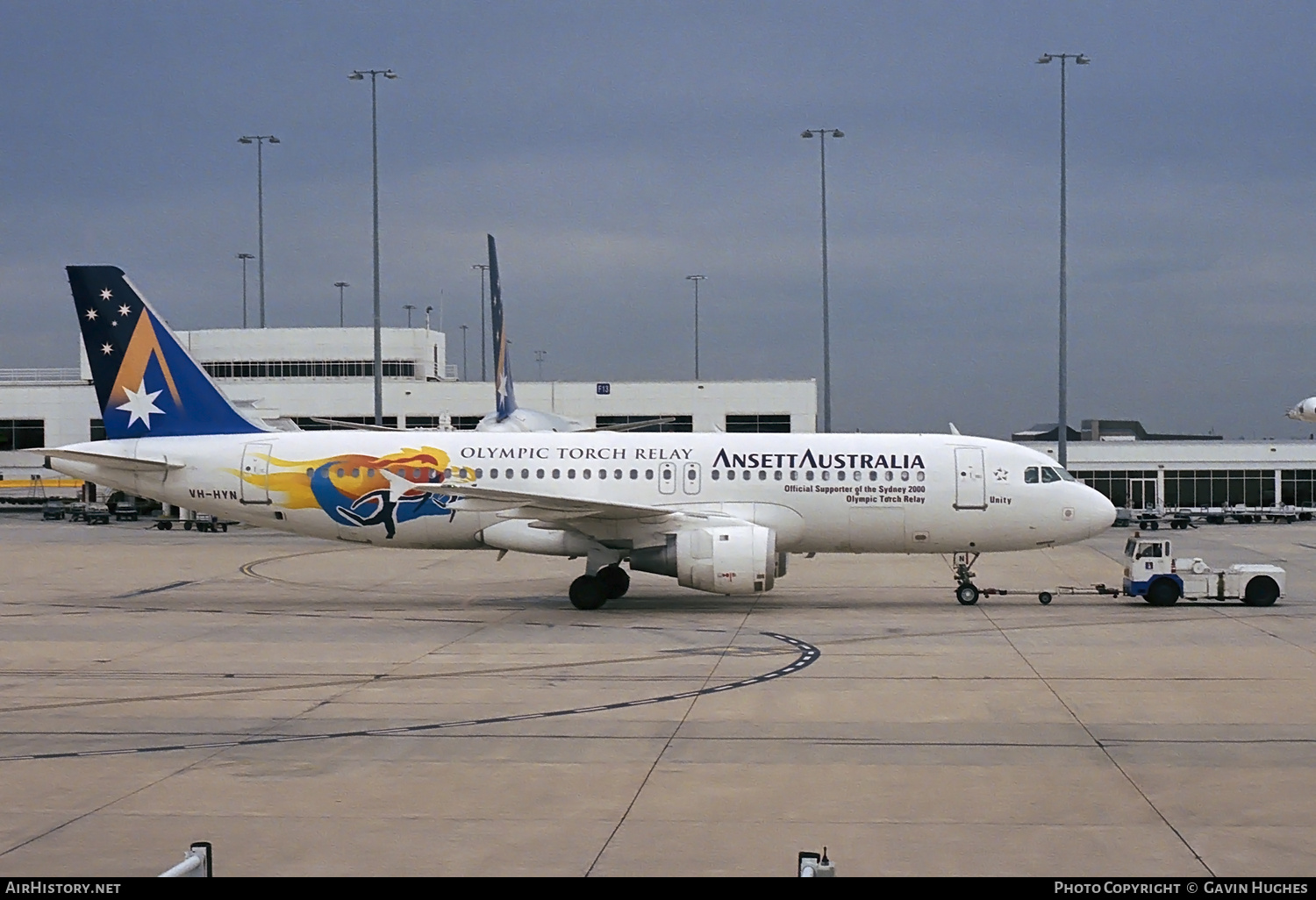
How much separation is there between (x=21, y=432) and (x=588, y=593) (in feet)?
206

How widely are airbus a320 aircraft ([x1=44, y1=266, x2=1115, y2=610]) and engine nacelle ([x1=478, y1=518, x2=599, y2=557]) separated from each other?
3 centimetres

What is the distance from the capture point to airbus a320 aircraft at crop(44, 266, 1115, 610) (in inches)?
1110

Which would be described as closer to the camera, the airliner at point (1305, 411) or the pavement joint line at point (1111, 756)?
the pavement joint line at point (1111, 756)

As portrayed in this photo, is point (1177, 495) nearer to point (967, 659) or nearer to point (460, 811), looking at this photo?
point (967, 659)

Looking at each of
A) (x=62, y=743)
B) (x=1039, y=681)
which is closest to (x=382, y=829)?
Result: (x=62, y=743)

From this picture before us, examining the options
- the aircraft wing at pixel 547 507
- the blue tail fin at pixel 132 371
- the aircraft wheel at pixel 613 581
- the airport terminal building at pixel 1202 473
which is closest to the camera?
the aircraft wing at pixel 547 507

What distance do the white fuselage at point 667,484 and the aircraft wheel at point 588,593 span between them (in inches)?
72.8

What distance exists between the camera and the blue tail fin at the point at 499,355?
188 feet

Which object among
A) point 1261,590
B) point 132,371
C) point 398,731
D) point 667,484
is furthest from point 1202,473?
point 398,731

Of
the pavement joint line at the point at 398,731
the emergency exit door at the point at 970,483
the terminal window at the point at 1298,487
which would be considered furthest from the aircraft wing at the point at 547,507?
the terminal window at the point at 1298,487

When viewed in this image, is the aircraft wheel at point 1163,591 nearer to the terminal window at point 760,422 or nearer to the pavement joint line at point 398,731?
the pavement joint line at point 398,731

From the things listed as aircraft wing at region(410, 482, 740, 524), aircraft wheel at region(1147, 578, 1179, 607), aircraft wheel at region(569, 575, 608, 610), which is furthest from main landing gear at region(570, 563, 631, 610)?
aircraft wheel at region(1147, 578, 1179, 607)

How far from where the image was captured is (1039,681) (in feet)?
60.6

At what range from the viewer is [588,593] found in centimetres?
2689
